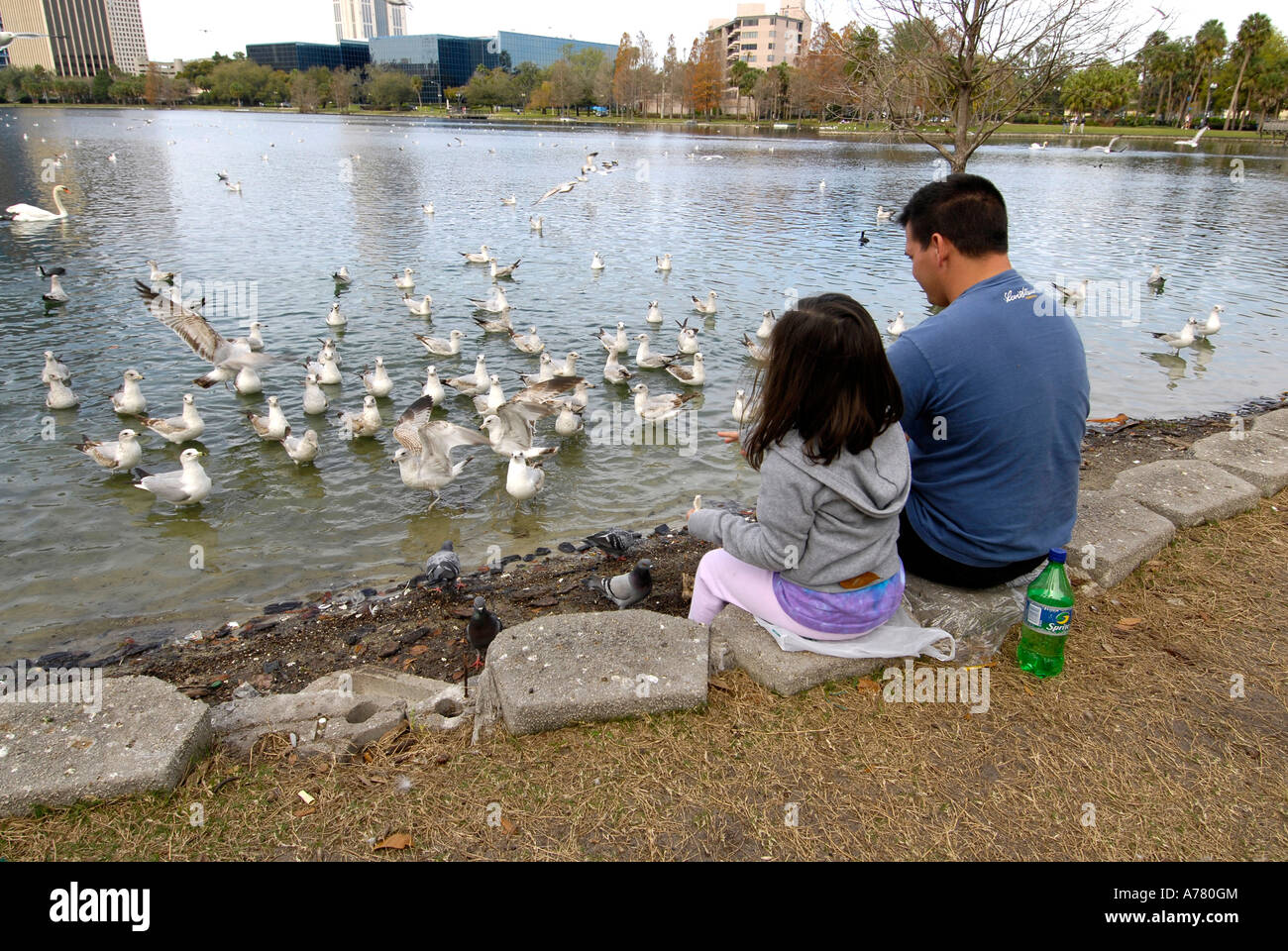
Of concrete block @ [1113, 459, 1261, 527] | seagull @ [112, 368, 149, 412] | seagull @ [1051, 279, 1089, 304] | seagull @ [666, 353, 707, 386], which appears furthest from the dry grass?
seagull @ [1051, 279, 1089, 304]

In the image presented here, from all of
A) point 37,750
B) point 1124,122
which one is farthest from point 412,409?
point 1124,122


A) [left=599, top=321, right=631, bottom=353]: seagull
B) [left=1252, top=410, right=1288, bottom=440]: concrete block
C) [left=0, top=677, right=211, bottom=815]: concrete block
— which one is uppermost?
[left=1252, top=410, right=1288, bottom=440]: concrete block

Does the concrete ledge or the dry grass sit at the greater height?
the concrete ledge

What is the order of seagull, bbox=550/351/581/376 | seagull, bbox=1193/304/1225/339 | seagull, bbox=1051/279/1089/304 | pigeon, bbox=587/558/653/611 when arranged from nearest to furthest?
pigeon, bbox=587/558/653/611 → seagull, bbox=550/351/581/376 → seagull, bbox=1193/304/1225/339 → seagull, bbox=1051/279/1089/304

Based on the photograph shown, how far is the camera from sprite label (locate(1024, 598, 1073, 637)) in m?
3.56

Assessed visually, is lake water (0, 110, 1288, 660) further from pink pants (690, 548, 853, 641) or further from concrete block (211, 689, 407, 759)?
pink pants (690, 548, 853, 641)

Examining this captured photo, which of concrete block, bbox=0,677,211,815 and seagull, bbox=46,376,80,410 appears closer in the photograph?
concrete block, bbox=0,677,211,815

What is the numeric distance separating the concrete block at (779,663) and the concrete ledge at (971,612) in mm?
365

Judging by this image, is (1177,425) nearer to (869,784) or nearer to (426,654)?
(869,784)

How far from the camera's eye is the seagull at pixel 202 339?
10305 millimetres

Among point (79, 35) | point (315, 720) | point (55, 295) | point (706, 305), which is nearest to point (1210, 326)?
point (706, 305)

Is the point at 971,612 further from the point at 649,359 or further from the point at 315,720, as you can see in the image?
the point at 649,359

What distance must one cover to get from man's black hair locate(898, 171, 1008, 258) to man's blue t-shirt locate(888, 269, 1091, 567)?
192 millimetres

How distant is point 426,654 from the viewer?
5012 mm
